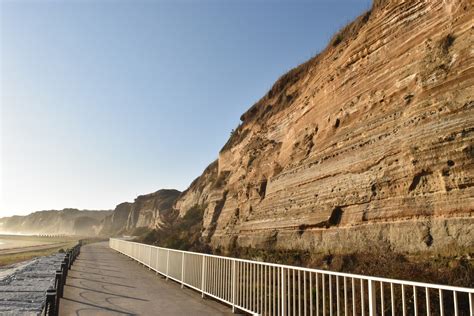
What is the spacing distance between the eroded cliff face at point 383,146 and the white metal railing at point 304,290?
2.66 m

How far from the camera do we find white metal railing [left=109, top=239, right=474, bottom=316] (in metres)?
5.18

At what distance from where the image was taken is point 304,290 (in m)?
6.37

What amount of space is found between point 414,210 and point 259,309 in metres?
5.34

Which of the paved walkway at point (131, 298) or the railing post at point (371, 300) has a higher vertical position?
the railing post at point (371, 300)

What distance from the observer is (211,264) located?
34.3 ft

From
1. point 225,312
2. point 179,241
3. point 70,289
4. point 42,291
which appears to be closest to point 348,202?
point 225,312

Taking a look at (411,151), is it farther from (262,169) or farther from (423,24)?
(262,169)

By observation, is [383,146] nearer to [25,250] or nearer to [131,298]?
[131,298]

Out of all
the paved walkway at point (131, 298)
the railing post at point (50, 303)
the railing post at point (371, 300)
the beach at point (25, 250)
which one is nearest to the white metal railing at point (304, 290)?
the railing post at point (371, 300)

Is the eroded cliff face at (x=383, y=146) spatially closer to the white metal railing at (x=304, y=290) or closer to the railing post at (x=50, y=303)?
the white metal railing at (x=304, y=290)

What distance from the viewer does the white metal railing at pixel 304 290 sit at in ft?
17.0

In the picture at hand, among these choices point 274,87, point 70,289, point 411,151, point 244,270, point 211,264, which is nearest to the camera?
point 244,270

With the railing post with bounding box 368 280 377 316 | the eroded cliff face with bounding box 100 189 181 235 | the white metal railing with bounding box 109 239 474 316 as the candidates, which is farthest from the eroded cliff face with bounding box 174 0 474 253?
the eroded cliff face with bounding box 100 189 181 235

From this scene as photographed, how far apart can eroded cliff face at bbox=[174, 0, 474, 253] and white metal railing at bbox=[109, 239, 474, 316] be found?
266cm
